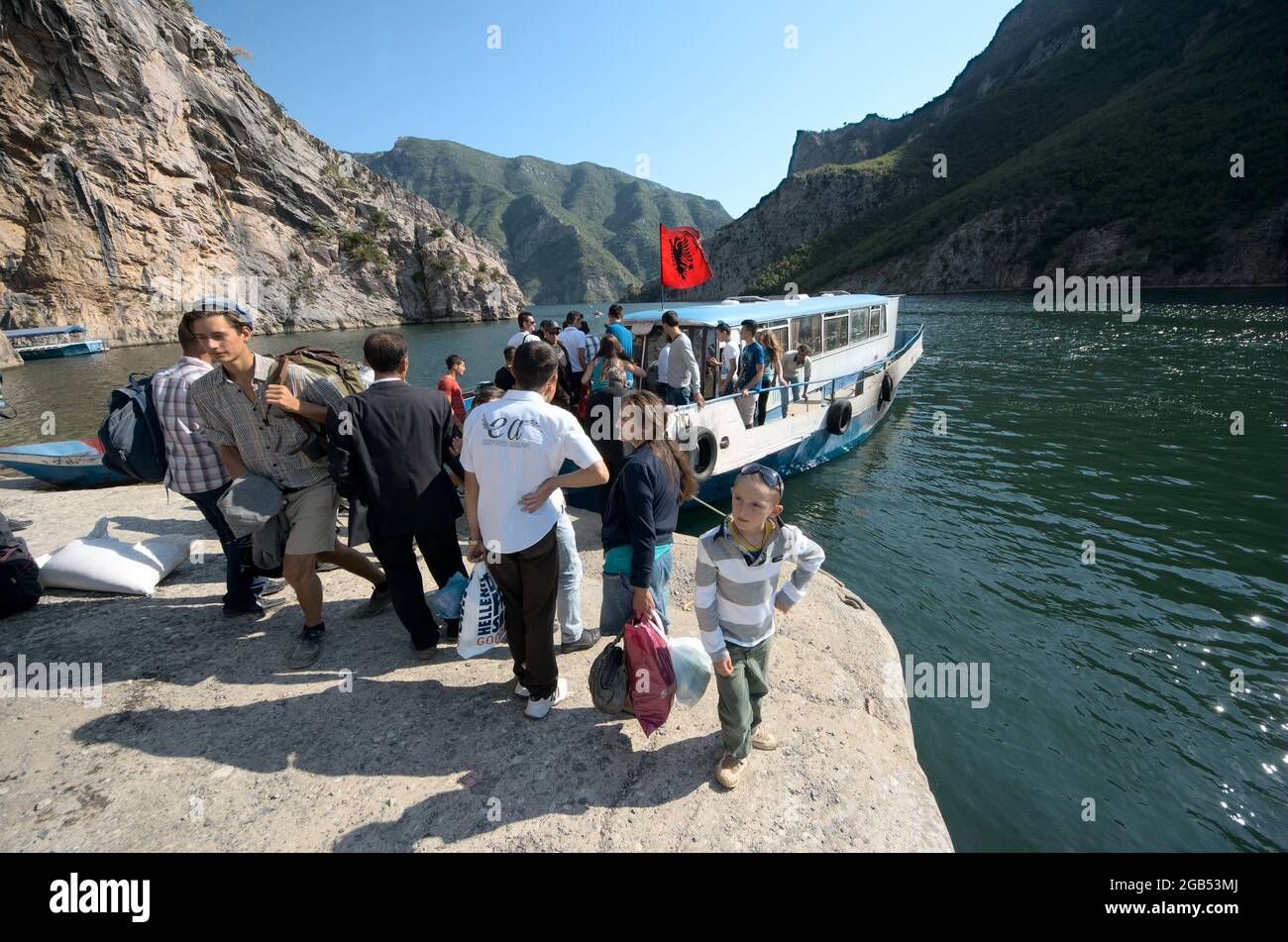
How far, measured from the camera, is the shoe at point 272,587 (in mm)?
5139

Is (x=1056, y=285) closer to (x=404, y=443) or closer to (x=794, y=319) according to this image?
(x=794, y=319)

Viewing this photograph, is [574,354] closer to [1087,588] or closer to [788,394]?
[788,394]

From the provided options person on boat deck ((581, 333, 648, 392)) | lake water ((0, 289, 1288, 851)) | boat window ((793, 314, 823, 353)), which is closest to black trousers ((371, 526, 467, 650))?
person on boat deck ((581, 333, 648, 392))

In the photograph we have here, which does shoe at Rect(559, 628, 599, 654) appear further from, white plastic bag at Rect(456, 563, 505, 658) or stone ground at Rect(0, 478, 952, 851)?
white plastic bag at Rect(456, 563, 505, 658)

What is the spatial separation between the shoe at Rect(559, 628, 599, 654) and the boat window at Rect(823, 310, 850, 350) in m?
10.8

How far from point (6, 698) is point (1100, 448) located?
1771 centimetres

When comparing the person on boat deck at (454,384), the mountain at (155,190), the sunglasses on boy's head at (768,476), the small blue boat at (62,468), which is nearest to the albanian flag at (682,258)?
the person on boat deck at (454,384)

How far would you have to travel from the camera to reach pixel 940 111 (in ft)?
487

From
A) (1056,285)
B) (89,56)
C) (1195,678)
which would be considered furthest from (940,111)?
(1195,678)

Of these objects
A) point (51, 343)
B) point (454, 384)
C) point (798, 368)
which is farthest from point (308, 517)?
point (51, 343)

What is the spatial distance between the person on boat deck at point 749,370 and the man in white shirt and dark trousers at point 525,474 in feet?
22.2

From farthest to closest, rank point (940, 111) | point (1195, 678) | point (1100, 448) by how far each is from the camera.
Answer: point (940, 111), point (1100, 448), point (1195, 678)

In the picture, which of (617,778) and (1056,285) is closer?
(617,778)
